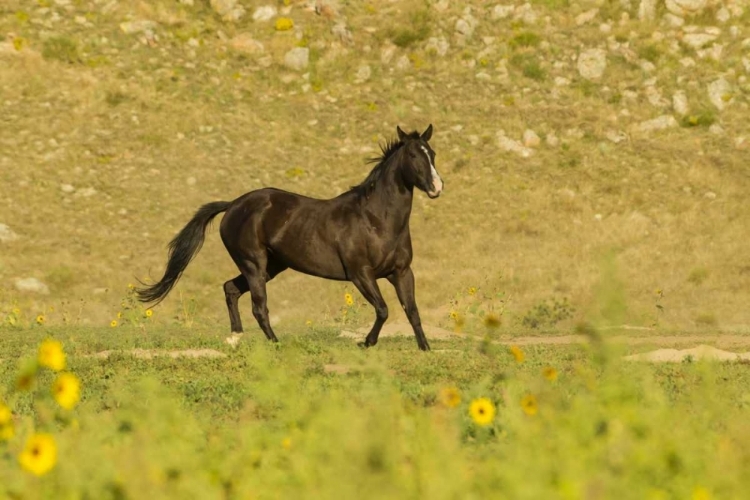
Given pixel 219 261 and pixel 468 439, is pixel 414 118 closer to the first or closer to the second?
pixel 219 261

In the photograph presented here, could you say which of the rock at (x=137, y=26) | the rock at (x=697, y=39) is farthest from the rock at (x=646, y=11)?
the rock at (x=137, y=26)

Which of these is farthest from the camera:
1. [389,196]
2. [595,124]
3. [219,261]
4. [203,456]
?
[595,124]

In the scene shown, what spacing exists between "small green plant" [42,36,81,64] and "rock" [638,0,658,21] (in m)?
17.9

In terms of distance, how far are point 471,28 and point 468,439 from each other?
3148 centimetres

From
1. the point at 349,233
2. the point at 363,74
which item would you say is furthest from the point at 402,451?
the point at 363,74

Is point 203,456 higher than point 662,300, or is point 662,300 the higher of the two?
point 203,456

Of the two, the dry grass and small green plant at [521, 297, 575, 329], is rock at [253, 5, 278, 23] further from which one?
small green plant at [521, 297, 575, 329]

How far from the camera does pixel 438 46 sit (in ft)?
124

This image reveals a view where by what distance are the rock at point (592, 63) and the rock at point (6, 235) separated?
1808 centimetres

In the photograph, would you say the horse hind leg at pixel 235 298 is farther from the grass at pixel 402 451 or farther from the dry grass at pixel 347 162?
the grass at pixel 402 451

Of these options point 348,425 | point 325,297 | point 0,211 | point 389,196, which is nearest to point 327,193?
point 325,297

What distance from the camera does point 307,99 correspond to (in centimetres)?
3616

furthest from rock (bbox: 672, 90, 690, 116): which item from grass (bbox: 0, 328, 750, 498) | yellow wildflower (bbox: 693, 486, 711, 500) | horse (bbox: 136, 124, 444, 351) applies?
yellow wildflower (bbox: 693, 486, 711, 500)

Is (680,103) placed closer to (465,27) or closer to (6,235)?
(465,27)
